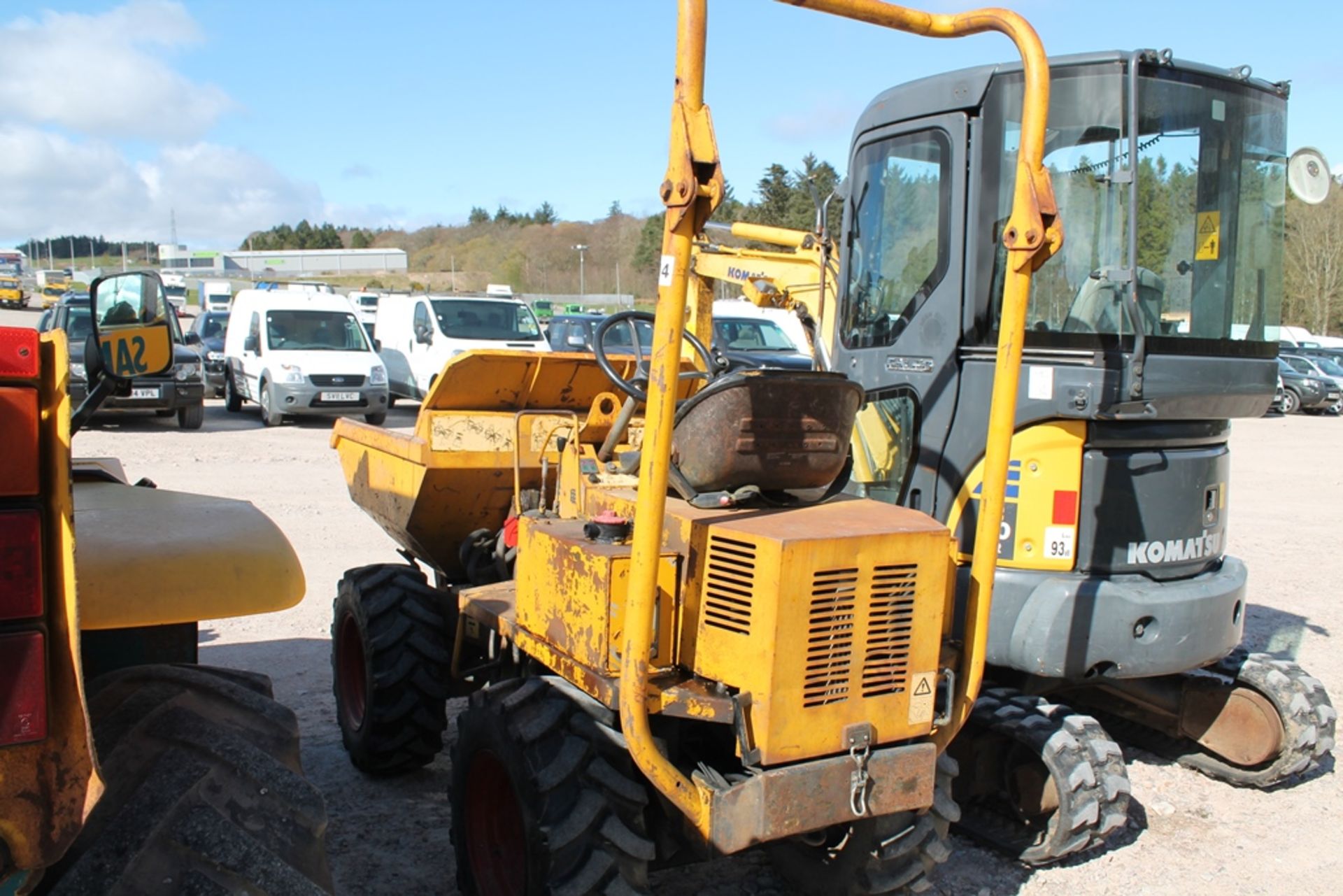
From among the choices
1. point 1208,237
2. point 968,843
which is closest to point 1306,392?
point 1208,237

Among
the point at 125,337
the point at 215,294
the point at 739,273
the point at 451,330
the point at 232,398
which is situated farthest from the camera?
the point at 215,294

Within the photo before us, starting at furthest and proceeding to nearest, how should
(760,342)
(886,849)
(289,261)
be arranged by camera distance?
(289,261)
(760,342)
(886,849)

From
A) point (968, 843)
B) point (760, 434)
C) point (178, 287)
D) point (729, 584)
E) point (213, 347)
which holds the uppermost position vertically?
point (178, 287)

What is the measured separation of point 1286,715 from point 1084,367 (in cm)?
204

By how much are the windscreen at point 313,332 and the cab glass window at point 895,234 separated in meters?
13.5

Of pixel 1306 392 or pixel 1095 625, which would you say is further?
pixel 1306 392

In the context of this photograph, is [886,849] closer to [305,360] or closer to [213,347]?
[305,360]

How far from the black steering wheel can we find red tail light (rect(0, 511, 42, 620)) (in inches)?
80.6

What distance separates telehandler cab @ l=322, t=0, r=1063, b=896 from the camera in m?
2.99

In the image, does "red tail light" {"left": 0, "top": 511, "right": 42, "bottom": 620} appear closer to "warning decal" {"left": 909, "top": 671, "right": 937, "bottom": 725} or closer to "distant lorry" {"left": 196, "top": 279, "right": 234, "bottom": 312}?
"warning decal" {"left": 909, "top": 671, "right": 937, "bottom": 725}

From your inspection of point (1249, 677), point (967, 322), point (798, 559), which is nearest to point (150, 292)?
point (798, 559)

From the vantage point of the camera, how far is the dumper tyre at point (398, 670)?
15.5 feet

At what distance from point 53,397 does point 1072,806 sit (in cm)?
375

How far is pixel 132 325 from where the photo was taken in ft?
8.84
